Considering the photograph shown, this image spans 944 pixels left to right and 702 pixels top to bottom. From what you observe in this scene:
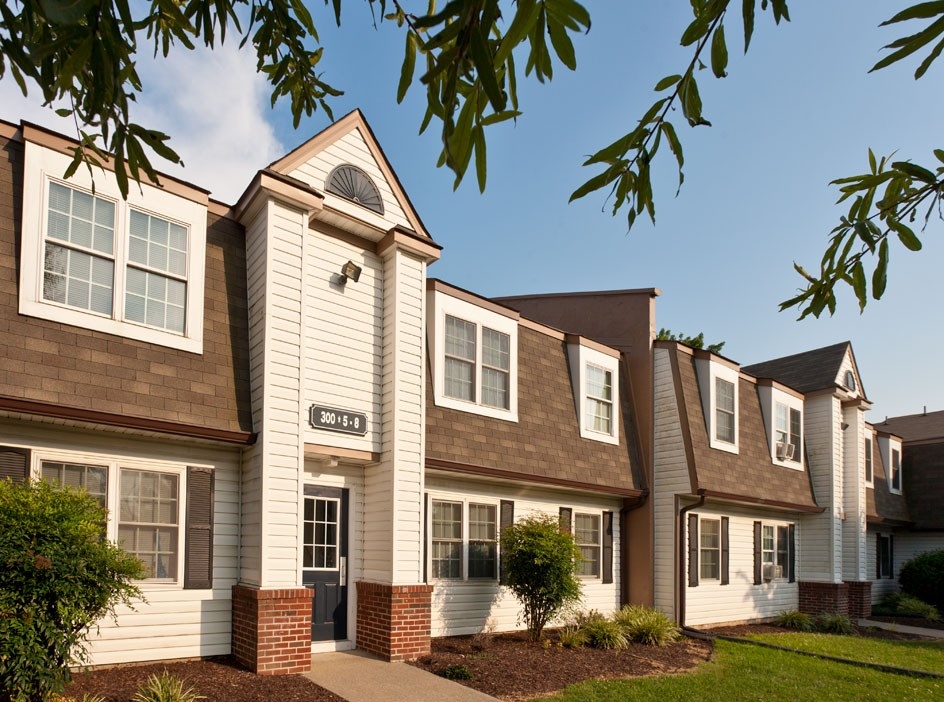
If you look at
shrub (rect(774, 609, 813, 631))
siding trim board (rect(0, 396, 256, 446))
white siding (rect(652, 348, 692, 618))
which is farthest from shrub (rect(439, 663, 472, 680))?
shrub (rect(774, 609, 813, 631))

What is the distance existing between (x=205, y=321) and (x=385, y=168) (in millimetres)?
3822

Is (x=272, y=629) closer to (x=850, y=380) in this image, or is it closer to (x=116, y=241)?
(x=116, y=241)

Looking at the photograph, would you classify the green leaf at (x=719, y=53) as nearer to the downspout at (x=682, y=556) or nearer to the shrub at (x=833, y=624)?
the downspout at (x=682, y=556)

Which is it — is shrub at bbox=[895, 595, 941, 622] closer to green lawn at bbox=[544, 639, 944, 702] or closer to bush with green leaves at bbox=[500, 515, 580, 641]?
green lawn at bbox=[544, 639, 944, 702]

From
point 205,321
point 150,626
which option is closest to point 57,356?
point 205,321

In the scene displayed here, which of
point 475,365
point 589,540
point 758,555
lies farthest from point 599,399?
point 758,555

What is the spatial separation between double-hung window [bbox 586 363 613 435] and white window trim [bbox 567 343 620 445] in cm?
4

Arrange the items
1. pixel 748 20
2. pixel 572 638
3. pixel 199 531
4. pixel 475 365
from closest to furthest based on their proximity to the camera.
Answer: pixel 748 20
pixel 199 531
pixel 572 638
pixel 475 365

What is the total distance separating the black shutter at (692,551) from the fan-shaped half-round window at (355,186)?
9637 mm

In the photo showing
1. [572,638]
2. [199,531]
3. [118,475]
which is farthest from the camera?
[572,638]

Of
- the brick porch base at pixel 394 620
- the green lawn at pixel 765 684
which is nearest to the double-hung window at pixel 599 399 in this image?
the green lawn at pixel 765 684

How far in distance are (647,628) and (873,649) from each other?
4.88 meters

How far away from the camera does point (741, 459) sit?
18.7 metres

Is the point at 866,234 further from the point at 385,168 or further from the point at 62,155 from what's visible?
the point at 385,168
